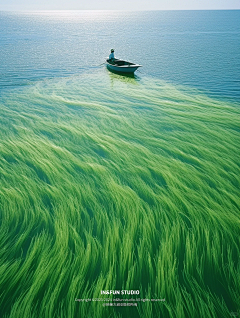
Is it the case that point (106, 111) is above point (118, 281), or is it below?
above

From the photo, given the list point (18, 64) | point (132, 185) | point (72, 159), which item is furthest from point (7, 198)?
point (18, 64)

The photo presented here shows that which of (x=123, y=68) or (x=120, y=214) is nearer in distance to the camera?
(x=120, y=214)

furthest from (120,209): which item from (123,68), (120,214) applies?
(123,68)

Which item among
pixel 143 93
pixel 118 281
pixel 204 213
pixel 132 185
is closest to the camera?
pixel 118 281

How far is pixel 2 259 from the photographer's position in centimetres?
220

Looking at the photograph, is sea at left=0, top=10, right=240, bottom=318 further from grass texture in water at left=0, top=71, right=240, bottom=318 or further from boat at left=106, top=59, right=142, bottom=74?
boat at left=106, top=59, right=142, bottom=74

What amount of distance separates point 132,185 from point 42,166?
1.85 metres

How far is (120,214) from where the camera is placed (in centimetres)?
284

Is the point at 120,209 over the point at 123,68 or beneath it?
beneath

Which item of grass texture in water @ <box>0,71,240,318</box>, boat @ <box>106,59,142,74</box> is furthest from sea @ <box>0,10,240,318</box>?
boat @ <box>106,59,142,74</box>

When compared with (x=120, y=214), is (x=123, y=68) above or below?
above

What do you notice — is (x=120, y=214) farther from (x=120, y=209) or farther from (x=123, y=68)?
(x=123, y=68)

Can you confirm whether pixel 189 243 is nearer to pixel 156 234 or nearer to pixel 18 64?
pixel 156 234

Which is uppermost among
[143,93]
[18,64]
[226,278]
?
[18,64]
